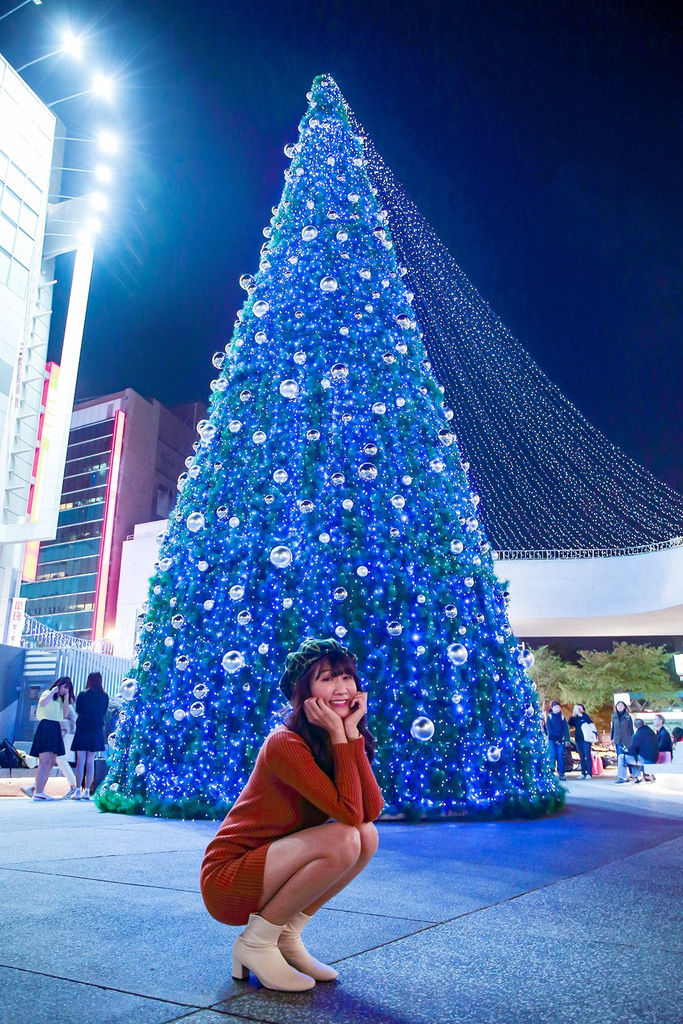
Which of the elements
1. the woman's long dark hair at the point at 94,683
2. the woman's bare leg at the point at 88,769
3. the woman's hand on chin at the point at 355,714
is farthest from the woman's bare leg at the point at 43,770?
the woman's hand on chin at the point at 355,714

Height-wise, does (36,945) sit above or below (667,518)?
below

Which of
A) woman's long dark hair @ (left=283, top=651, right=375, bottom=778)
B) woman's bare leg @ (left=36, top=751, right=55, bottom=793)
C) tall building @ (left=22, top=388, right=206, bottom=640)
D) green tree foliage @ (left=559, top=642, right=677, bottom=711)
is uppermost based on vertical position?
tall building @ (left=22, top=388, right=206, bottom=640)

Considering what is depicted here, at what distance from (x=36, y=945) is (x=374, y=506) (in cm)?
476

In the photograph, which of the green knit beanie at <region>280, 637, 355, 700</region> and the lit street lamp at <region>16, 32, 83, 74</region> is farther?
the lit street lamp at <region>16, 32, 83, 74</region>

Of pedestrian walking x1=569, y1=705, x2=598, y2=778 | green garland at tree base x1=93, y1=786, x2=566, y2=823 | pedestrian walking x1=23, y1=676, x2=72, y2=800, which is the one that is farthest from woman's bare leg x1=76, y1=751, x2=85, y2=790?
pedestrian walking x1=569, y1=705, x2=598, y2=778

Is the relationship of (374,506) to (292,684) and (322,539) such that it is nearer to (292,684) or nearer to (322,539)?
(322,539)

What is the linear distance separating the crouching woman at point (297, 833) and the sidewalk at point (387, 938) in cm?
A: 13

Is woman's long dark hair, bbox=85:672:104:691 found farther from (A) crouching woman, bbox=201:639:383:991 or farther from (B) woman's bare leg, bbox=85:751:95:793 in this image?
(A) crouching woman, bbox=201:639:383:991

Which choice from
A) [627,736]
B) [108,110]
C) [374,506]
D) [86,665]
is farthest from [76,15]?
[627,736]

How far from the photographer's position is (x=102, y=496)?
65.5 meters

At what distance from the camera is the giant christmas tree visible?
20.1 feet

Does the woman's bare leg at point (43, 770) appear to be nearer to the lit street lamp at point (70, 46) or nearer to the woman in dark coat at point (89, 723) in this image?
the woman in dark coat at point (89, 723)

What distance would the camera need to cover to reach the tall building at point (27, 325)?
2286cm

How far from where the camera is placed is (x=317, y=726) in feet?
7.16
